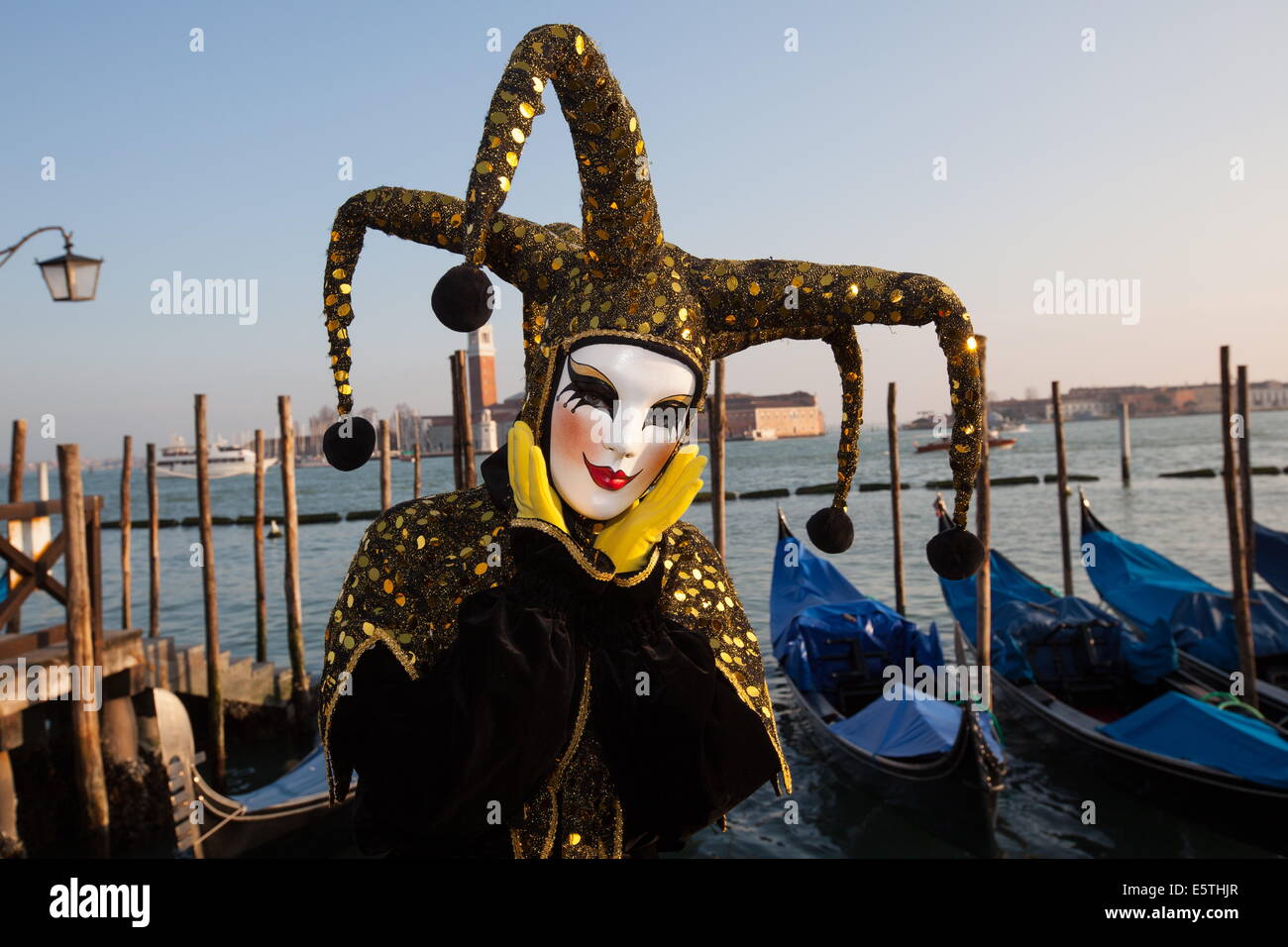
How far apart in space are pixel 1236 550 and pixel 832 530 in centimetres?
1031

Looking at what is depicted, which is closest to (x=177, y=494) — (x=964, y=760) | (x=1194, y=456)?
(x=1194, y=456)

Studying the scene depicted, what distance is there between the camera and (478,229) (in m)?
1.50

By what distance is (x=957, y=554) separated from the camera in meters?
1.87

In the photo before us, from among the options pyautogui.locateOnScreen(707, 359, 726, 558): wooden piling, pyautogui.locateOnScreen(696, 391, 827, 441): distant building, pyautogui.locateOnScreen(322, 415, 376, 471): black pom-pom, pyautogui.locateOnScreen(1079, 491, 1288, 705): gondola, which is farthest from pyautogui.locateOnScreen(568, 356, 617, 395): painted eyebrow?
pyautogui.locateOnScreen(696, 391, 827, 441): distant building

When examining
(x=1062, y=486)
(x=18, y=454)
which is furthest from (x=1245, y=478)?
(x=18, y=454)

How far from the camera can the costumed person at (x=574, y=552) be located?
154cm

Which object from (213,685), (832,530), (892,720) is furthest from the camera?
(213,685)

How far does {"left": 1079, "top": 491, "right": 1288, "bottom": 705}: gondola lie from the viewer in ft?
34.2

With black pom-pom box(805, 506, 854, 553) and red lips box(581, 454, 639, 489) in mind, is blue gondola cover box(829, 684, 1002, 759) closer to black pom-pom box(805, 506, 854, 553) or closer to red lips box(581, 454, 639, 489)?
black pom-pom box(805, 506, 854, 553)

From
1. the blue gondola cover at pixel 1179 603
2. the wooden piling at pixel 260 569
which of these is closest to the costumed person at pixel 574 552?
the blue gondola cover at pixel 1179 603

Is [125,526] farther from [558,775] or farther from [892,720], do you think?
[558,775]

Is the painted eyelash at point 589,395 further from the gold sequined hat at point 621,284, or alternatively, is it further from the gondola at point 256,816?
the gondola at point 256,816

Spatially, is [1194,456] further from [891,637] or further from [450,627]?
[450,627]

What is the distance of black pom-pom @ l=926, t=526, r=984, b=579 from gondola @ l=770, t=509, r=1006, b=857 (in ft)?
22.2
